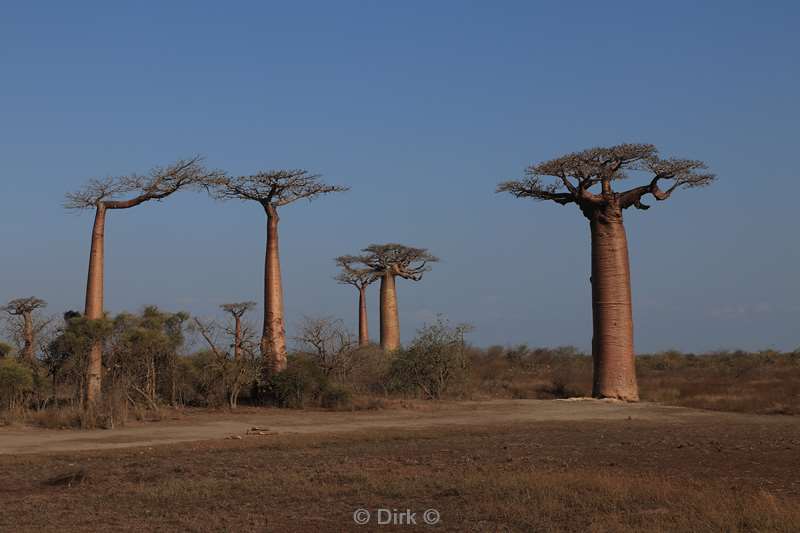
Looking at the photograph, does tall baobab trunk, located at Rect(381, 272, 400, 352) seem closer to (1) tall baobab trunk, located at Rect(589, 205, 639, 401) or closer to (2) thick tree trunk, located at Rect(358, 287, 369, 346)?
(2) thick tree trunk, located at Rect(358, 287, 369, 346)

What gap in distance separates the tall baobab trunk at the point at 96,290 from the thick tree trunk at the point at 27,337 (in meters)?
2.12

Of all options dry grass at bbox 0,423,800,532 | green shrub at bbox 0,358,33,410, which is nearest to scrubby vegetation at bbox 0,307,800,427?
green shrub at bbox 0,358,33,410

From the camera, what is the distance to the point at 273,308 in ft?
68.4

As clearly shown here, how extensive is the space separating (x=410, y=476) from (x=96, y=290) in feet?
37.8

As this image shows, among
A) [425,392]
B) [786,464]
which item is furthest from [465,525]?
[425,392]

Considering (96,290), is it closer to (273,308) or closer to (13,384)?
(13,384)

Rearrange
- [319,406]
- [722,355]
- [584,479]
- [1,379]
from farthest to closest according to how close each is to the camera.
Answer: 1. [722,355]
2. [319,406]
3. [1,379]
4. [584,479]

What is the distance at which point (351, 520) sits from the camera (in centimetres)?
681

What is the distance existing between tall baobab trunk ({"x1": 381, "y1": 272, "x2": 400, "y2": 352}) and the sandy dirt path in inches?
604

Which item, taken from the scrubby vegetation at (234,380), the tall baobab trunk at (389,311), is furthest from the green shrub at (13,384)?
the tall baobab trunk at (389,311)

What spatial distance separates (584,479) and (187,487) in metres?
3.60

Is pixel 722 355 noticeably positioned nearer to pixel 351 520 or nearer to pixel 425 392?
pixel 425 392

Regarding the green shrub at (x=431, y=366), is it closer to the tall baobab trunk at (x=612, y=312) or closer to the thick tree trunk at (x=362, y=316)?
the tall baobab trunk at (x=612, y=312)

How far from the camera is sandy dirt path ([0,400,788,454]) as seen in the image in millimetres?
13031
